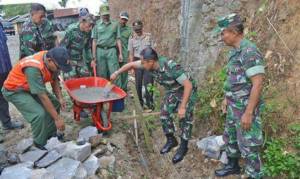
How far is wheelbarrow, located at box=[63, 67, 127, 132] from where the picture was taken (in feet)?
17.1

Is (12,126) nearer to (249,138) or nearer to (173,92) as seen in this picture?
(173,92)

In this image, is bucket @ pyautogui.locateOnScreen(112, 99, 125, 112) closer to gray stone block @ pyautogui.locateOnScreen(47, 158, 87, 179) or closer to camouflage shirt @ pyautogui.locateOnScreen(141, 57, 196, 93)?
camouflage shirt @ pyautogui.locateOnScreen(141, 57, 196, 93)

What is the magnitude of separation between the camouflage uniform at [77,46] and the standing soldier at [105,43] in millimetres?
260

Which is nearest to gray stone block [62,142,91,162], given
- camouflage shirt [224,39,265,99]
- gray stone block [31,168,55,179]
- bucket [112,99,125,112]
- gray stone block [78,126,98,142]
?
gray stone block [78,126,98,142]

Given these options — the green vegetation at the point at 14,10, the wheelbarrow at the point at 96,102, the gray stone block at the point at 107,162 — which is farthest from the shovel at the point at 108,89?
the green vegetation at the point at 14,10

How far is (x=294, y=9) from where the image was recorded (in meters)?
5.28

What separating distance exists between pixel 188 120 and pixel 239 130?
967 mm

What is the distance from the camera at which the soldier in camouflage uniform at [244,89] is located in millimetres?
3504

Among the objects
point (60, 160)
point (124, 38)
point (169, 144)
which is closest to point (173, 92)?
point (169, 144)

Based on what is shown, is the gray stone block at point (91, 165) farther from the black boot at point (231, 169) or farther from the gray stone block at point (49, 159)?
the black boot at point (231, 169)

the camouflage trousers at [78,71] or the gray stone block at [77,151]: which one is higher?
the camouflage trousers at [78,71]

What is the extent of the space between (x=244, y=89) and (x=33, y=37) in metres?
3.60

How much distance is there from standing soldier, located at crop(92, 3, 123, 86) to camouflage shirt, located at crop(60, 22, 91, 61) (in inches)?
15.1

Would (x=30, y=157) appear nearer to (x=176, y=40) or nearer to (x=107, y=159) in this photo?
(x=107, y=159)
